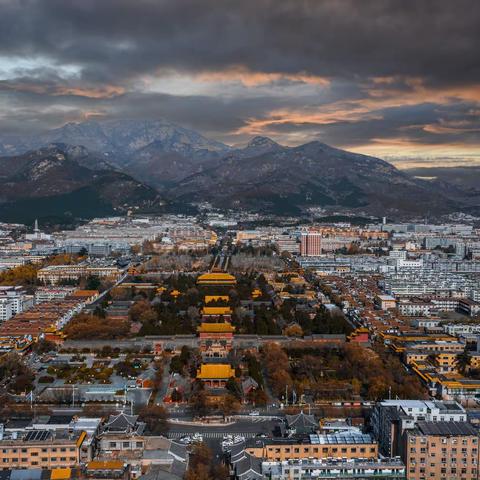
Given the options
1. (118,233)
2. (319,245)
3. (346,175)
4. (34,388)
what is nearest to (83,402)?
(34,388)

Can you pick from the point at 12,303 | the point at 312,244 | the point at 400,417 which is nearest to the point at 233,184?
the point at 312,244

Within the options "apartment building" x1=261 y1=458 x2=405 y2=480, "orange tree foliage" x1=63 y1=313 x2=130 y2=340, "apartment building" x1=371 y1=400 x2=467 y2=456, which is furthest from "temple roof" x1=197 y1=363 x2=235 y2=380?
"apartment building" x1=261 y1=458 x2=405 y2=480

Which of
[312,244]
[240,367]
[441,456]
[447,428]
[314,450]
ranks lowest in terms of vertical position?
[240,367]

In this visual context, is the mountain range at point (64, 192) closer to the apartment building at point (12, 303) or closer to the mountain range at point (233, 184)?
the mountain range at point (233, 184)

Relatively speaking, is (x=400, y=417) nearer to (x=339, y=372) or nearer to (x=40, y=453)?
(x=339, y=372)

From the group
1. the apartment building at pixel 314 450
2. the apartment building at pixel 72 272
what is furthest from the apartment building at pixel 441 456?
the apartment building at pixel 72 272

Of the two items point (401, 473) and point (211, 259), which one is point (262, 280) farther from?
point (401, 473)
